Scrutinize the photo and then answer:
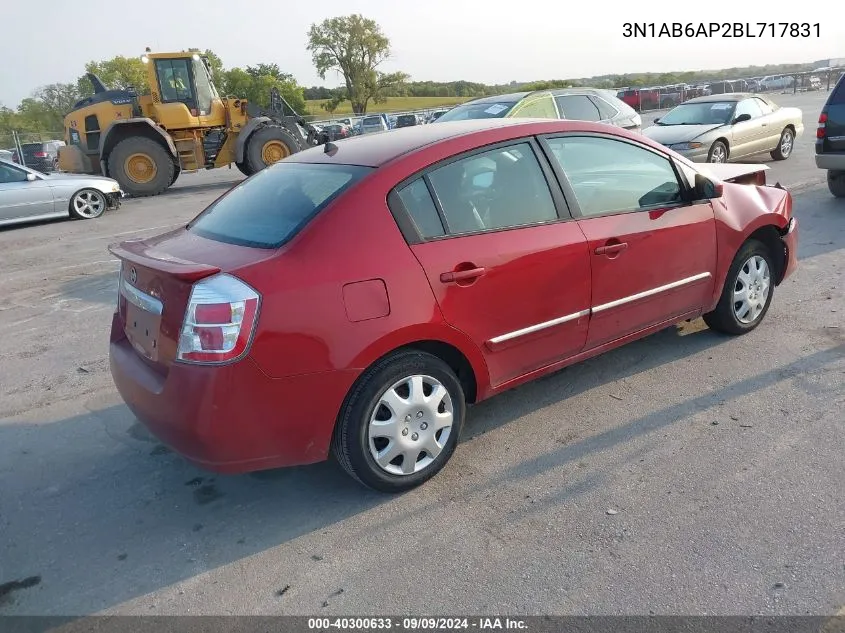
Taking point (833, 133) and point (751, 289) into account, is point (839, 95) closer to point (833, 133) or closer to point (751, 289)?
point (833, 133)

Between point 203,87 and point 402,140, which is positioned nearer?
point 402,140

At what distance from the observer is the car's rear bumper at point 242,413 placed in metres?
2.77

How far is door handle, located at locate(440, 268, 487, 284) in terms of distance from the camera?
321 centimetres

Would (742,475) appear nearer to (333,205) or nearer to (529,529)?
(529,529)

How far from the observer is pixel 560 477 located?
3.30 m

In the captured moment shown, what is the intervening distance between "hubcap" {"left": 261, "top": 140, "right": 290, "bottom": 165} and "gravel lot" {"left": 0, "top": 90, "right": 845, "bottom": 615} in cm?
1291

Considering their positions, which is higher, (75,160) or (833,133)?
(75,160)

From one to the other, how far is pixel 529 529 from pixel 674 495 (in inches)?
27.6

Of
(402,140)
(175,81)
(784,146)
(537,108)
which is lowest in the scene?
(784,146)

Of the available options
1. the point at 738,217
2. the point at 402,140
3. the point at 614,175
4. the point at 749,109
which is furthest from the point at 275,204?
the point at 749,109

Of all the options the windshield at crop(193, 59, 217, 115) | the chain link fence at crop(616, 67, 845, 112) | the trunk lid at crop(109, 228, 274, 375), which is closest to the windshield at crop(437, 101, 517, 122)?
the trunk lid at crop(109, 228, 274, 375)

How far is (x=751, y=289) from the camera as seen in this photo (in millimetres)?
4781

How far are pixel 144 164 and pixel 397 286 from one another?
593 inches

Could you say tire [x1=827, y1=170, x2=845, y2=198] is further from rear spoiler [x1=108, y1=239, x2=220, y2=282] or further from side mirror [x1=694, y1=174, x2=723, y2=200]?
rear spoiler [x1=108, y1=239, x2=220, y2=282]
